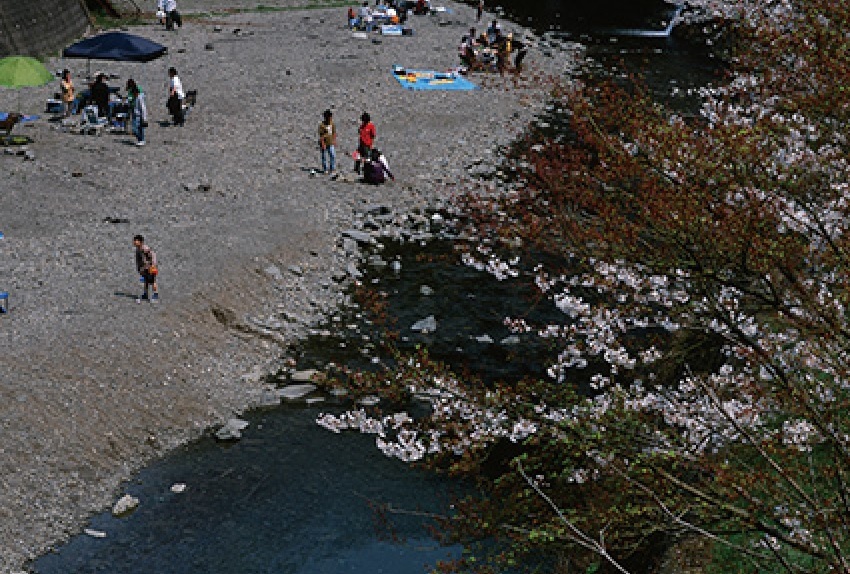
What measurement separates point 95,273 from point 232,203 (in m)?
6.20

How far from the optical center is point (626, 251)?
9148 mm

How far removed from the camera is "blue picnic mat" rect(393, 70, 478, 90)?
40250 millimetres

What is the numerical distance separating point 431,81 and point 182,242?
68.9 feet

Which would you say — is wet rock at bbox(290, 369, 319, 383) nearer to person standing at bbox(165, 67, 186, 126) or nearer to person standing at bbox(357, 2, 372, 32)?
person standing at bbox(165, 67, 186, 126)

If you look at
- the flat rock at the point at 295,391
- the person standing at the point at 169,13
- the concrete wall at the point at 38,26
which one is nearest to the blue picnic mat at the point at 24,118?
the concrete wall at the point at 38,26

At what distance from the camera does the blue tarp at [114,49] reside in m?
29.2

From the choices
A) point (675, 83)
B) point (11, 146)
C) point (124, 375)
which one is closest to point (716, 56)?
point (675, 83)

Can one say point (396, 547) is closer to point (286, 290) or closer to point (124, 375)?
point (124, 375)

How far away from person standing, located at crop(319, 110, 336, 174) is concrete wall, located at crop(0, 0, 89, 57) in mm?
15417

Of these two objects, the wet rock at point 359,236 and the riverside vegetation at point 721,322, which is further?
the wet rock at point 359,236

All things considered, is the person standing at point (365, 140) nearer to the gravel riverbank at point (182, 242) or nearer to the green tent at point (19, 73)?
the gravel riverbank at point (182, 242)

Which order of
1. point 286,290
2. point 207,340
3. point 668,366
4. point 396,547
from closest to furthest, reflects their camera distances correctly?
point 396,547 → point 668,366 → point 207,340 → point 286,290

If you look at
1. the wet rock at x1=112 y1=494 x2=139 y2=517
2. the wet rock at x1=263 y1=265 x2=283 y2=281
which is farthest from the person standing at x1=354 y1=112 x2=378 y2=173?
the wet rock at x1=112 y1=494 x2=139 y2=517

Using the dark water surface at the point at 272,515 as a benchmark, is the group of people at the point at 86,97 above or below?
above
